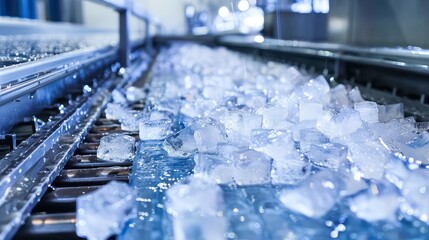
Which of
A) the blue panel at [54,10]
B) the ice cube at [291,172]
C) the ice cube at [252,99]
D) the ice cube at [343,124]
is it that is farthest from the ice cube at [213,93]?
the blue panel at [54,10]

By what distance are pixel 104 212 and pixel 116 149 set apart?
0.47 metres

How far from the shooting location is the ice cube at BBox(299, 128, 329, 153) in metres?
1.16

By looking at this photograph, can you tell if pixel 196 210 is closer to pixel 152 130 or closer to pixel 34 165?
pixel 34 165

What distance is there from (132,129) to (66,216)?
746 mm

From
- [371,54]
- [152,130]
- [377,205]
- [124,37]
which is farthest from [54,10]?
[377,205]

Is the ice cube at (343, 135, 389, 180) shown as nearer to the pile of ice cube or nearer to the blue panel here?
the pile of ice cube

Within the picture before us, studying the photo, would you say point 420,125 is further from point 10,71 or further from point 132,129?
point 10,71

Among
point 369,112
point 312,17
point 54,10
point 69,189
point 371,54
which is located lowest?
point 69,189

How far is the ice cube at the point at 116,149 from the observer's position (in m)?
1.21

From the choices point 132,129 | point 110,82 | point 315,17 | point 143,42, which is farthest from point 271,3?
point 132,129

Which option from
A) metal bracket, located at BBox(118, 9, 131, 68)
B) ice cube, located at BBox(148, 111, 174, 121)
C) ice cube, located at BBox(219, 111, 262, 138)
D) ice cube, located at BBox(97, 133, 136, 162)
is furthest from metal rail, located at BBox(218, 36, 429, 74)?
metal bracket, located at BBox(118, 9, 131, 68)

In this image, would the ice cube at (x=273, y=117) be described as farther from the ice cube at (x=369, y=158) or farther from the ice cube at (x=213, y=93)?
the ice cube at (x=213, y=93)

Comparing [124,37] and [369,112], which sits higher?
[124,37]

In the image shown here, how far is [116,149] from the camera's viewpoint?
1.22m
